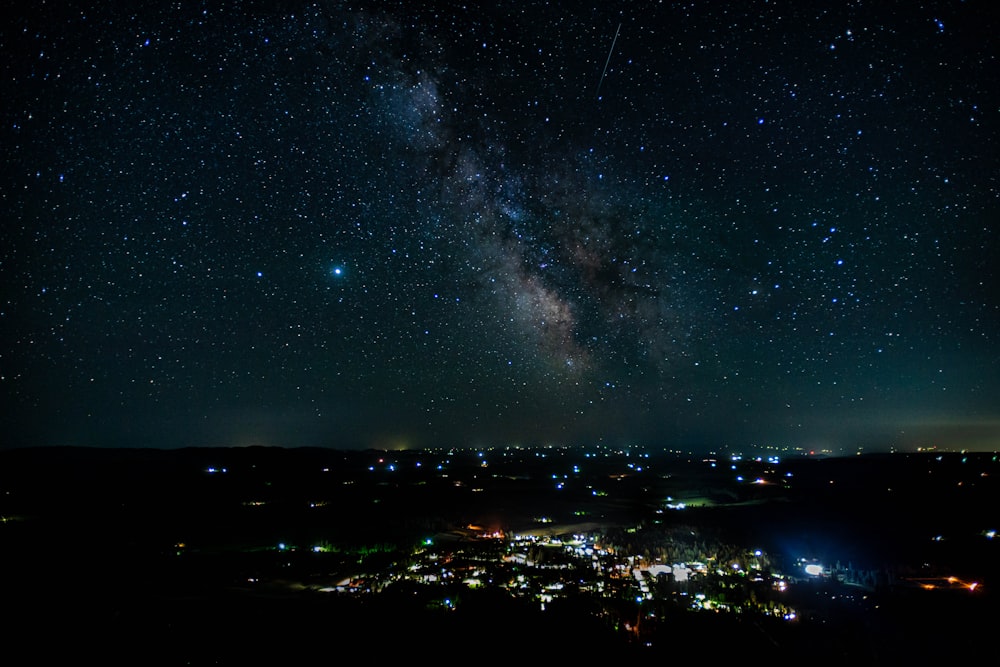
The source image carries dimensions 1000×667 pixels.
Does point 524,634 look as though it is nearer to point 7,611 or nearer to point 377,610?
point 377,610

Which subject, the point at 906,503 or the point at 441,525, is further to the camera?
the point at 906,503

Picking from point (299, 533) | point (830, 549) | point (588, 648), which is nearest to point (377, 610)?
point (588, 648)

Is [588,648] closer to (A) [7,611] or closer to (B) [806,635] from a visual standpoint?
(B) [806,635]

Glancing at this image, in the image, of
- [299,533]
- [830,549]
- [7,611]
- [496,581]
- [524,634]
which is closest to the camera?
[524,634]

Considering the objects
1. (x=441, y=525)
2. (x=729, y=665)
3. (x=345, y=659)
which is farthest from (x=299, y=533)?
(x=729, y=665)

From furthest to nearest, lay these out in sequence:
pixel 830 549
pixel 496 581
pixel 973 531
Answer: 1. pixel 973 531
2. pixel 830 549
3. pixel 496 581

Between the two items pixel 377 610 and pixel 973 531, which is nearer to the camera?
pixel 377 610
